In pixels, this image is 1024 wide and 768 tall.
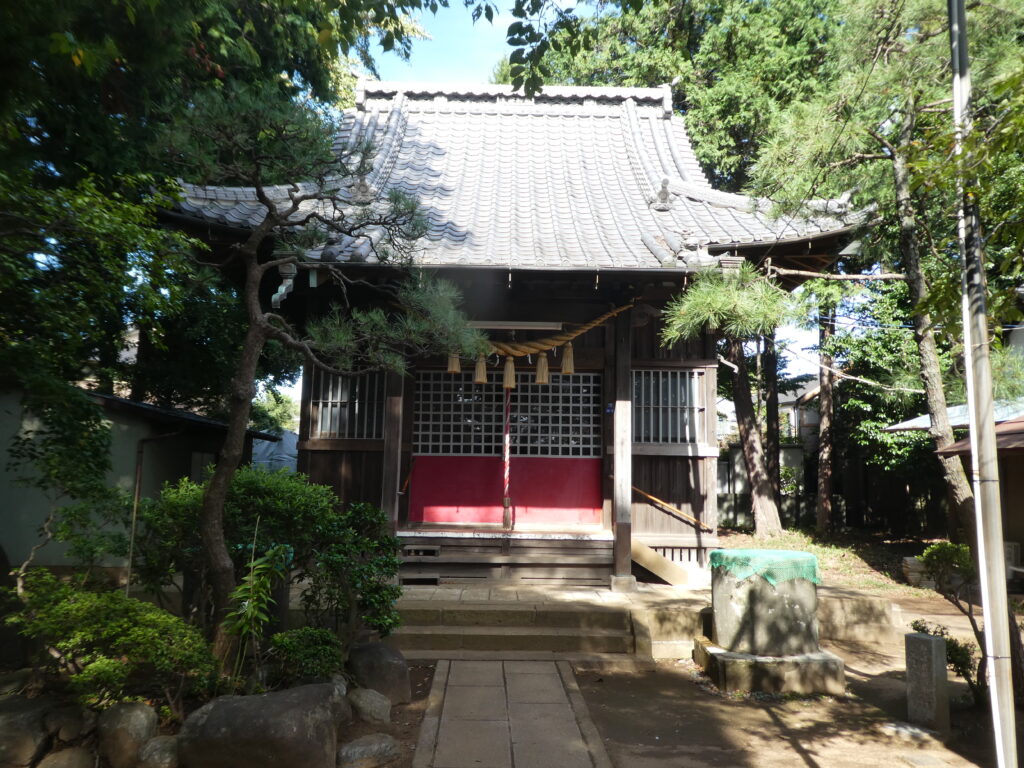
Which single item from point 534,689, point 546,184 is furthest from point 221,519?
point 546,184

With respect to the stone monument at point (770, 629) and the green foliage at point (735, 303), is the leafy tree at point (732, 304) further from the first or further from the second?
the stone monument at point (770, 629)

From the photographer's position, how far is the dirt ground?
454 centimetres

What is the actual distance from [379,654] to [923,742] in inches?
153

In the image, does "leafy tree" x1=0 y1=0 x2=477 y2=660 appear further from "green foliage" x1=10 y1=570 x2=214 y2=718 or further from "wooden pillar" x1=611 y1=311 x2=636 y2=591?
"wooden pillar" x1=611 y1=311 x2=636 y2=591

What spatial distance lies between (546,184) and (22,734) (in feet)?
29.5

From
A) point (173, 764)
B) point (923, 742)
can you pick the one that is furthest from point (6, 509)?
point (923, 742)

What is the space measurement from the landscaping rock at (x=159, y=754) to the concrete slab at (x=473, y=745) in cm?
147

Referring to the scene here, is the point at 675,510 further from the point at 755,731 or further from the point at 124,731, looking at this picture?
the point at 124,731

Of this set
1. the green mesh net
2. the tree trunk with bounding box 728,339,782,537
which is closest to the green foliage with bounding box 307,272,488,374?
the green mesh net

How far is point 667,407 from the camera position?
9.40 metres

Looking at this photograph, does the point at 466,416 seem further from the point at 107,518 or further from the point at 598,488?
the point at 107,518

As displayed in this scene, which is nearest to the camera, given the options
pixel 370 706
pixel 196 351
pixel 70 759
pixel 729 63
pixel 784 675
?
pixel 70 759

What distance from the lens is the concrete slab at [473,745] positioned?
422 centimetres

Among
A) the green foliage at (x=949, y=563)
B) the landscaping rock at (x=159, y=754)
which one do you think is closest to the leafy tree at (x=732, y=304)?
the green foliage at (x=949, y=563)
